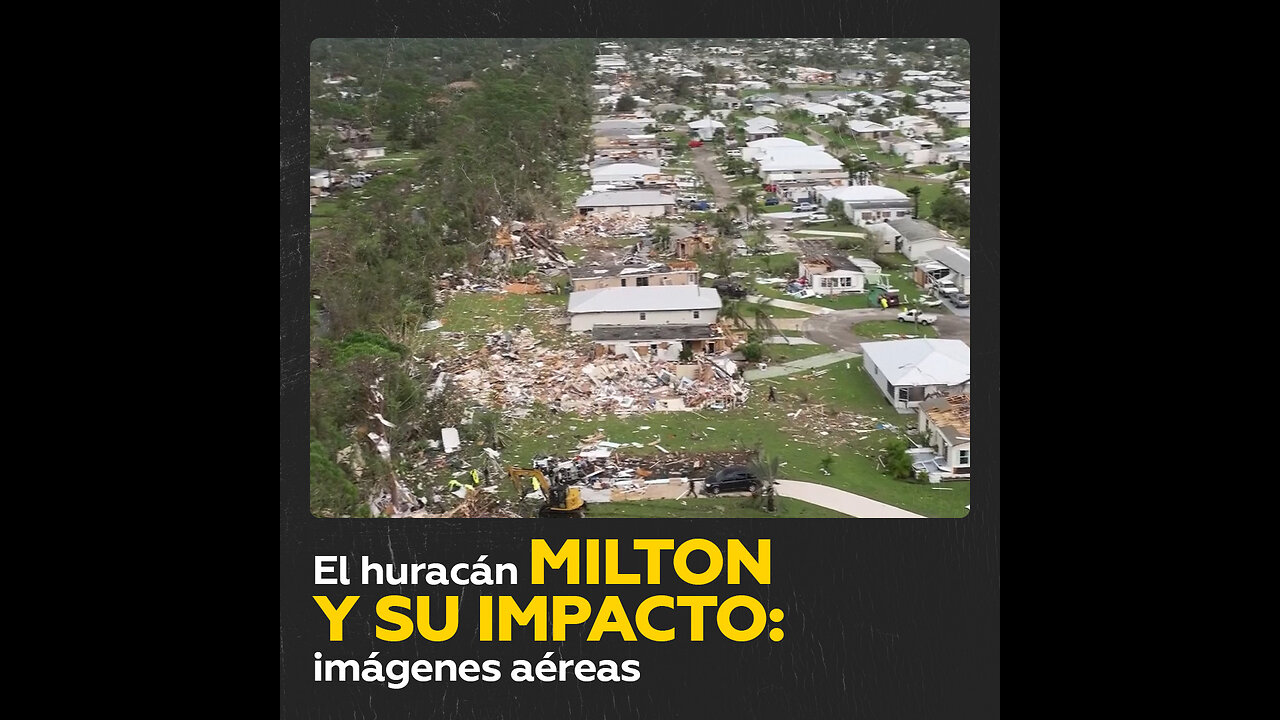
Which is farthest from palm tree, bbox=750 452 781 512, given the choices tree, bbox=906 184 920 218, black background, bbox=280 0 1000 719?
tree, bbox=906 184 920 218

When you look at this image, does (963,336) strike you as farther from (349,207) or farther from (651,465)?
(349,207)

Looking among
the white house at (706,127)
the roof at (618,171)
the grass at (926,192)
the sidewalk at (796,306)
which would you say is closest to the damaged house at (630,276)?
the sidewalk at (796,306)

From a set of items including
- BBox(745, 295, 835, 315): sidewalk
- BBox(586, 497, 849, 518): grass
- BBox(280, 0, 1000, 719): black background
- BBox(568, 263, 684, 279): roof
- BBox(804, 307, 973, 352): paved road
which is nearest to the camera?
BBox(280, 0, 1000, 719): black background

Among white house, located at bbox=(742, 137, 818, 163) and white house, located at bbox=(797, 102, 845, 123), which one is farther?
white house, located at bbox=(742, 137, 818, 163)

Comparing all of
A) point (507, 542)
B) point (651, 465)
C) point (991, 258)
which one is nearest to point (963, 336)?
point (991, 258)

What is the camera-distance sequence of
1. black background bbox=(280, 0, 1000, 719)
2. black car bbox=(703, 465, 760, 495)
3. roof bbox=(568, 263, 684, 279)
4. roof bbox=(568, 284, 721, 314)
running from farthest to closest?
roof bbox=(568, 263, 684, 279) < roof bbox=(568, 284, 721, 314) < black car bbox=(703, 465, 760, 495) < black background bbox=(280, 0, 1000, 719)

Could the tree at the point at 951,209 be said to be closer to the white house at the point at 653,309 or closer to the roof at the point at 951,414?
the roof at the point at 951,414

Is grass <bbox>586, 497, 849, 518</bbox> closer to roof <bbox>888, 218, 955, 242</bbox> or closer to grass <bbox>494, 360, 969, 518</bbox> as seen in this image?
grass <bbox>494, 360, 969, 518</bbox>

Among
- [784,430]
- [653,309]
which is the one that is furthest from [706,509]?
[653,309]
